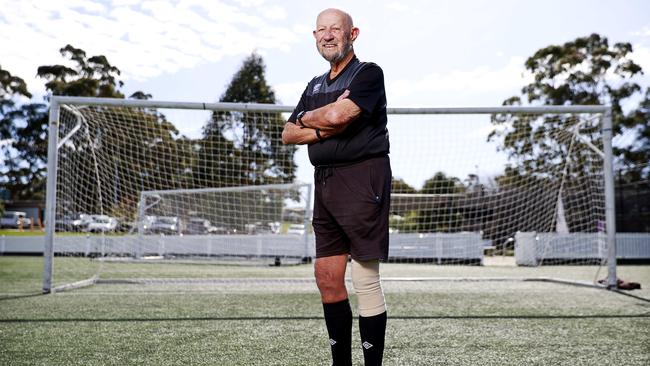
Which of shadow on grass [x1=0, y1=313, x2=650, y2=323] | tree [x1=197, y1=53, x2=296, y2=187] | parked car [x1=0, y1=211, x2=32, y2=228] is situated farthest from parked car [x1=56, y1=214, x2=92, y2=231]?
parked car [x1=0, y1=211, x2=32, y2=228]

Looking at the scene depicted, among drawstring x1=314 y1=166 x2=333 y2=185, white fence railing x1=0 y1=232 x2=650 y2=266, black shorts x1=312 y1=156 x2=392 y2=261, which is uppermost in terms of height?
drawstring x1=314 y1=166 x2=333 y2=185

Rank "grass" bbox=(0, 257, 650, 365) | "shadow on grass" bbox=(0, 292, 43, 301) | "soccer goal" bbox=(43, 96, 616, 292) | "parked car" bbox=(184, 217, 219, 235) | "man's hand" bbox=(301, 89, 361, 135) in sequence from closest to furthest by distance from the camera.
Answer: "man's hand" bbox=(301, 89, 361, 135), "grass" bbox=(0, 257, 650, 365), "shadow on grass" bbox=(0, 292, 43, 301), "soccer goal" bbox=(43, 96, 616, 292), "parked car" bbox=(184, 217, 219, 235)

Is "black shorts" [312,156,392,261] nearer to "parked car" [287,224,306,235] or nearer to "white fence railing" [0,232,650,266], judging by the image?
"white fence railing" [0,232,650,266]

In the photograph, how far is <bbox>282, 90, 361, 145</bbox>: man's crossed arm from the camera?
208cm

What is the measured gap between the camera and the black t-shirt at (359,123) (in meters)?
2.12

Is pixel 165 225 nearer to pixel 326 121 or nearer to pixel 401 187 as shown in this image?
pixel 401 187

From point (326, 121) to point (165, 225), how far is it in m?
15.7

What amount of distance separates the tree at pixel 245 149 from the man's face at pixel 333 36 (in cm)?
777

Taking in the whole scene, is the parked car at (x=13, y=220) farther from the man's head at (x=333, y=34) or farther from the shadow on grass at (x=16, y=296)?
the man's head at (x=333, y=34)

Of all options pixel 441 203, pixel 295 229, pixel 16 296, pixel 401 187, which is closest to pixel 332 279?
pixel 16 296

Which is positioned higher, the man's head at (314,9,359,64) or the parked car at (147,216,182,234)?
the man's head at (314,9,359,64)

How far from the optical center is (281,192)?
16672mm

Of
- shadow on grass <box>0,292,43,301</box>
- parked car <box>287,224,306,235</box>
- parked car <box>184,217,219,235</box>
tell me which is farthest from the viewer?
parked car <box>184,217,219,235</box>

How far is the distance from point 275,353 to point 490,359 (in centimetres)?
111
